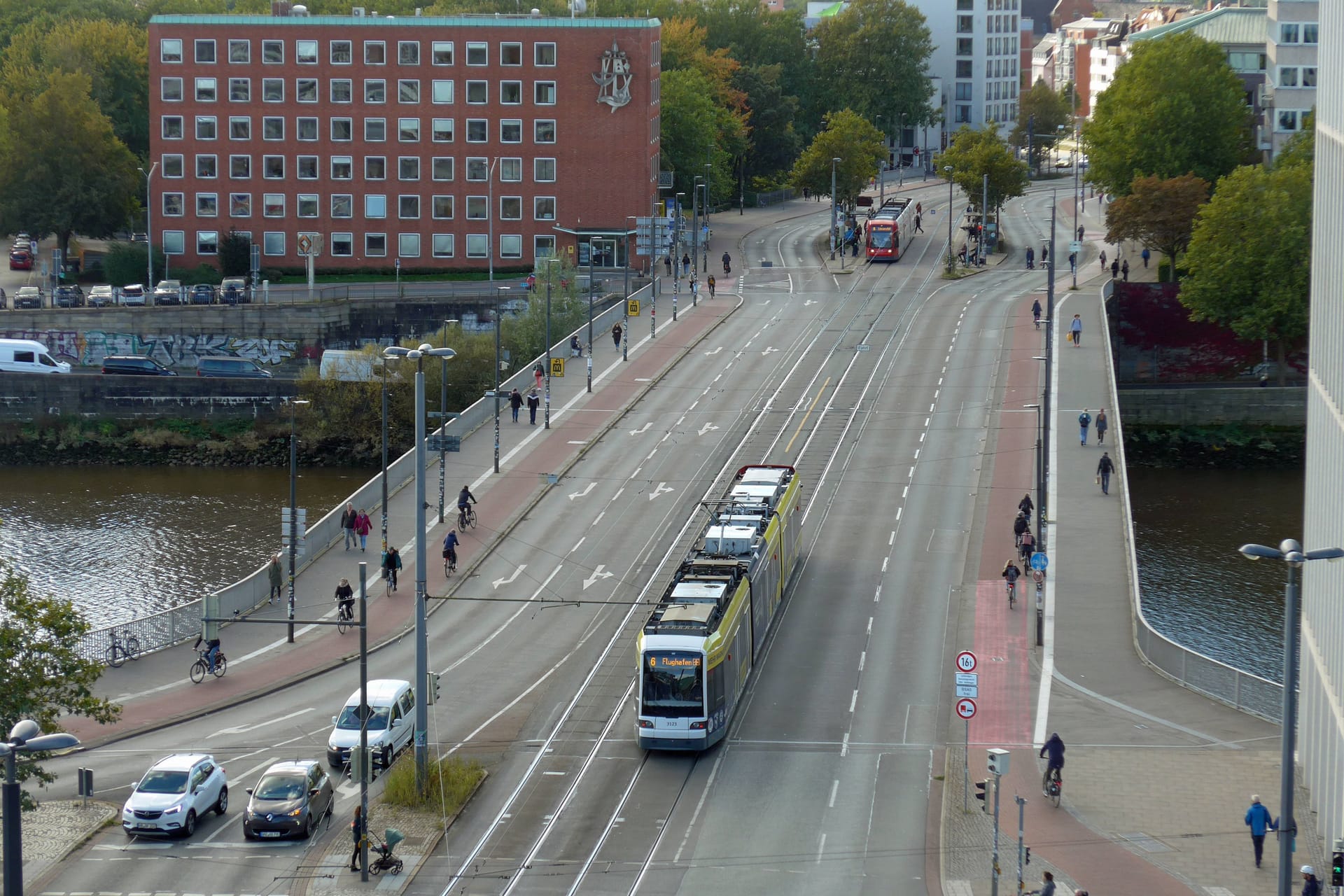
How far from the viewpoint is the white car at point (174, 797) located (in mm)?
35781

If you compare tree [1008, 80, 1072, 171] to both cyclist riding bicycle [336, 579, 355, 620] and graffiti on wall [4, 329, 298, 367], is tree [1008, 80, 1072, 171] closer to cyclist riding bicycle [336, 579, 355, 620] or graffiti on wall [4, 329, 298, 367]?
graffiti on wall [4, 329, 298, 367]

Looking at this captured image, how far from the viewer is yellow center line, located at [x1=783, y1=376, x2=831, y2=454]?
233 ft

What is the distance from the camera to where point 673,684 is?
4053 centimetres

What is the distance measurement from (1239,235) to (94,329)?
61709 mm

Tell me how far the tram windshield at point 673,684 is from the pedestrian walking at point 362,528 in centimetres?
2000

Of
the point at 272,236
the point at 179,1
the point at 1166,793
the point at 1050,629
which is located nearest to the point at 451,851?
the point at 1166,793

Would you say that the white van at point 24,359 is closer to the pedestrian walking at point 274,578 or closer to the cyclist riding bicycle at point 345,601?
the pedestrian walking at point 274,578

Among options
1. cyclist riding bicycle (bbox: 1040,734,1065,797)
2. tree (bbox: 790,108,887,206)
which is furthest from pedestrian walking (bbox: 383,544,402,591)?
tree (bbox: 790,108,887,206)

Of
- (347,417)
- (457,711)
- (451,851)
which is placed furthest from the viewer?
(347,417)

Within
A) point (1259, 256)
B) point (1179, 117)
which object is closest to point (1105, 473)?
point (1259, 256)

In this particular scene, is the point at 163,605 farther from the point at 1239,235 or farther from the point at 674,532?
the point at 1239,235

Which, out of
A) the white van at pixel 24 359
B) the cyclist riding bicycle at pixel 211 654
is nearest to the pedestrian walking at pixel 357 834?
the cyclist riding bicycle at pixel 211 654

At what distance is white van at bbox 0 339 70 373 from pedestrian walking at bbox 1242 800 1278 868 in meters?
71.1

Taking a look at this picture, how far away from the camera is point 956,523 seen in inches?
2416
